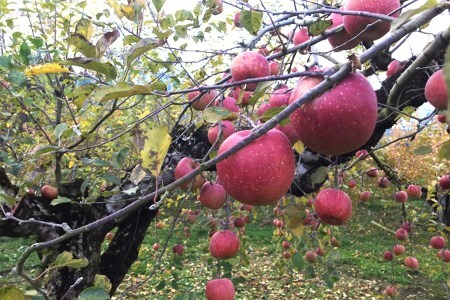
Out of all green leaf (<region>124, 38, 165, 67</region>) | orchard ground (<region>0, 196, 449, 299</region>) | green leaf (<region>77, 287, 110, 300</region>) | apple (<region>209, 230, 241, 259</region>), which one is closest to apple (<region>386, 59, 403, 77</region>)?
apple (<region>209, 230, 241, 259</region>)

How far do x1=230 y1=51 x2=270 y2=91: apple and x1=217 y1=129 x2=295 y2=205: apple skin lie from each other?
9.4 inches

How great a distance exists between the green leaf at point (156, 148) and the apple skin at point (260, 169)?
11 cm

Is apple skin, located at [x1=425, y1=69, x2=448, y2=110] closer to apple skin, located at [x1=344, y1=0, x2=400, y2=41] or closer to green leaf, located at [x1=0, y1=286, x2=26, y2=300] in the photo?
apple skin, located at [x1=344, y1=0, x2=400, y2=41]

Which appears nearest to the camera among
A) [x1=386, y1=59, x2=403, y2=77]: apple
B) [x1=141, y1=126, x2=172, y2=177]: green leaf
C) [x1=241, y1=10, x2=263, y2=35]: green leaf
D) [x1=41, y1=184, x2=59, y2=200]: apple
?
[x1=141, y1=126, x2=172, y2=177]: green leaf

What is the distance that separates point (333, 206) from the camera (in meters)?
1.21

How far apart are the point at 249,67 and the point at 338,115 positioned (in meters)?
0.36

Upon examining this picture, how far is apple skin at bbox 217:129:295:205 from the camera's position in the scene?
69 cm

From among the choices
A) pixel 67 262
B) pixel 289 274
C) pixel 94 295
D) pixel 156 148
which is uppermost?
pixel 156 148

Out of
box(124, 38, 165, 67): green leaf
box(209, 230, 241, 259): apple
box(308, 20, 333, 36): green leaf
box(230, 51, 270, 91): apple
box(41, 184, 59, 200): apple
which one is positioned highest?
box(124, 38, 165, 67): green leaf

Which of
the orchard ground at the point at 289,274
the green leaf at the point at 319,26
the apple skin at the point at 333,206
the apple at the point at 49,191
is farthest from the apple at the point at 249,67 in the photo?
the orchard ground at the point at 289,274

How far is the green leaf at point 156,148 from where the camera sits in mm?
Result: 749

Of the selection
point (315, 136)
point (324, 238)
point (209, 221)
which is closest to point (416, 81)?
point (324, 238)

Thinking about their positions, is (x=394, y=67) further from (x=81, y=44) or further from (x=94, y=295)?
(x=94, y=295)

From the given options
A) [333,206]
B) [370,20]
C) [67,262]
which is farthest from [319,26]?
[67,262]
